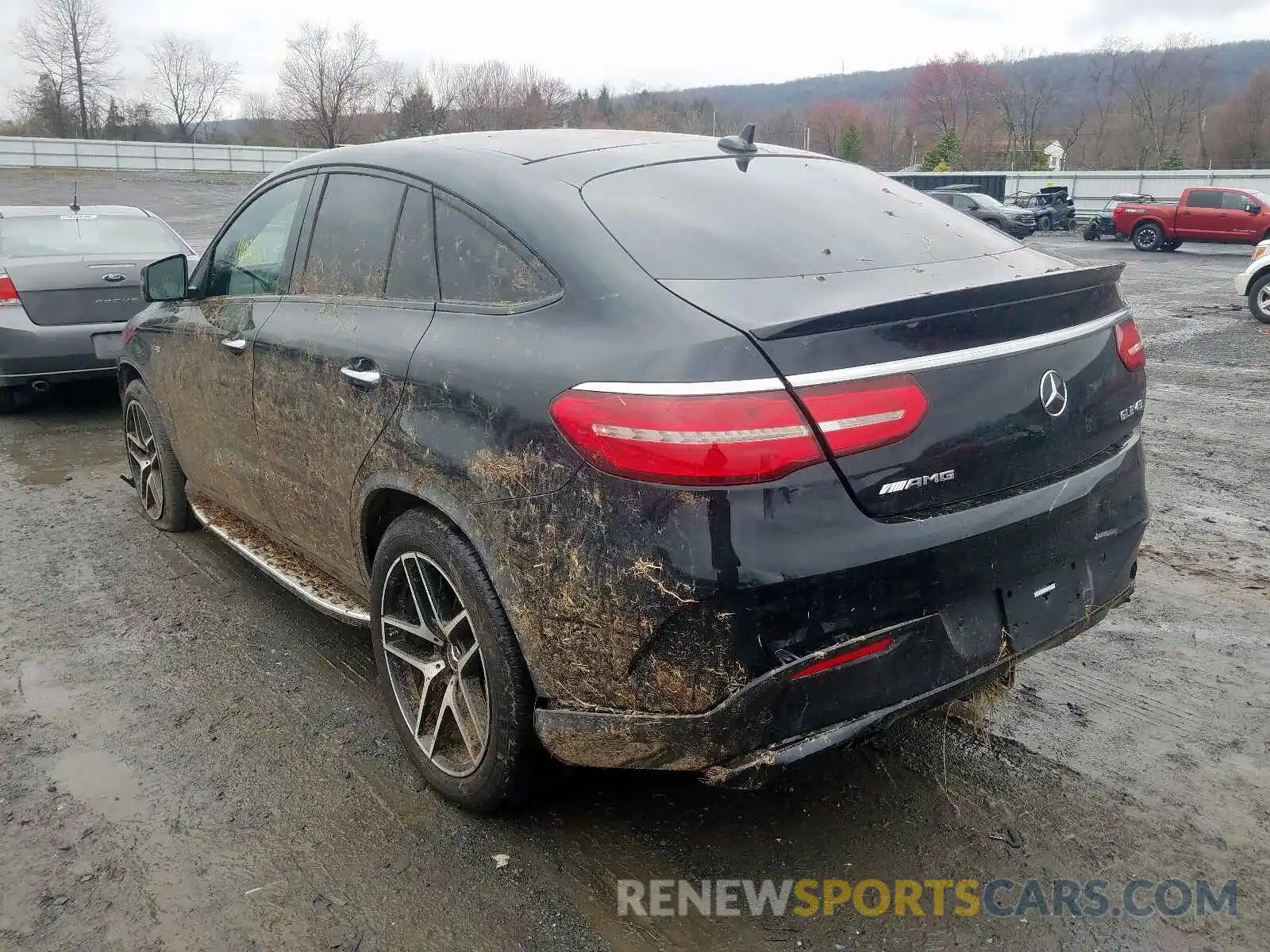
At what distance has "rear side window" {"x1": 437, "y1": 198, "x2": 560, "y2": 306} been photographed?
254 centimetres

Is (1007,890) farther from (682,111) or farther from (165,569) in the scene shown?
(682,111)

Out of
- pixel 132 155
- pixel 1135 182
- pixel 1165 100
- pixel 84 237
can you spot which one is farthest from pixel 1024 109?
pixel 84 237

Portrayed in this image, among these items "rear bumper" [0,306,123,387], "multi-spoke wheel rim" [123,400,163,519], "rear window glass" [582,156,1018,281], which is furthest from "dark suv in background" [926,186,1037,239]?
"rear window glass" [582,156,1018,281]

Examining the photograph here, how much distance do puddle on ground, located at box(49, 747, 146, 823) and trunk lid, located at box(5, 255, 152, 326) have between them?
4.70 meters

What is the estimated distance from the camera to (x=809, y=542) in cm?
208

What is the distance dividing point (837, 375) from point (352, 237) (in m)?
1.84

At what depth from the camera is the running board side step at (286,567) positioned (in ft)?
11.0

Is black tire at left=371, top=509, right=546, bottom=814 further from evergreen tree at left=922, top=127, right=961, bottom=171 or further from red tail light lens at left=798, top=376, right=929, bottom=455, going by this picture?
evergreen tree at left=922, top=127, right=961, bottom=171

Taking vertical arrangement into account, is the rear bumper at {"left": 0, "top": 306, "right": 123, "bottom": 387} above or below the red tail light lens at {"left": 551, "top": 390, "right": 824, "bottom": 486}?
below

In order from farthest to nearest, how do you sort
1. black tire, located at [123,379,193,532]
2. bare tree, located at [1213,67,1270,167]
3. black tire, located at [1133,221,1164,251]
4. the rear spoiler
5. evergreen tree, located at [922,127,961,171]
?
bare tree, located at [1213,67,1270,167] < evergreen tree, located at [922,127,961,171] < black tire, located at [1133,221,1164,251] < black tire, located at [123,379,193,532] < the rear spoiler

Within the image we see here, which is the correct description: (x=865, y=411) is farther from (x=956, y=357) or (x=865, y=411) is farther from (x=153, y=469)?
(x=153, y=469)

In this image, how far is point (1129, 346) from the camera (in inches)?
107

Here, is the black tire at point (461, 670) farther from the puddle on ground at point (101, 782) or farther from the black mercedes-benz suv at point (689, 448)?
the puddle on ground at point (101, 782)

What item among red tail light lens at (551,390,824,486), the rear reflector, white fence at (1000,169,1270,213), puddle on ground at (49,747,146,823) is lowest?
puddle on ground at (49,747,146,823)
